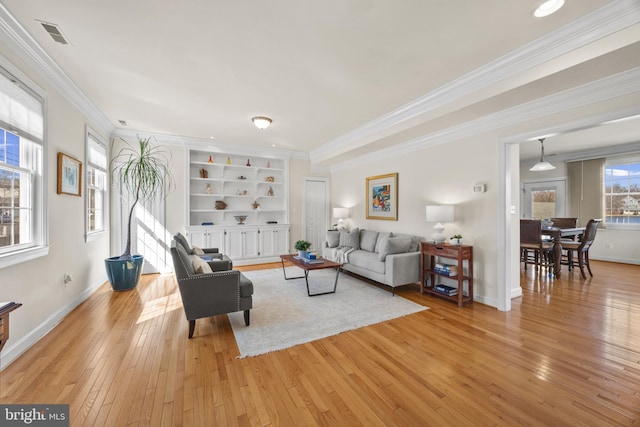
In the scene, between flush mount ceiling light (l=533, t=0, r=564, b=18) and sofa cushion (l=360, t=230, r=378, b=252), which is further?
sofa cushion (l=360, t=230, r=378, b=252)

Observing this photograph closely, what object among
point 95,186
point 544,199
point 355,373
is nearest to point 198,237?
point 95,186

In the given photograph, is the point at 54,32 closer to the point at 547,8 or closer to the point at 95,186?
the point at 95,186

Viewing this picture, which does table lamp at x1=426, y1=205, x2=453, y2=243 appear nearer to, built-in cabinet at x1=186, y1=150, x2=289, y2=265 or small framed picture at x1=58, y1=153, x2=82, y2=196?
built-in cabinet at x1=186, y1=150, x2=289, y2=265

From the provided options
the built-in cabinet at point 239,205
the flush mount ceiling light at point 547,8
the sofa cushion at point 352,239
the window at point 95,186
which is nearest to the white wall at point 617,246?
the sofa cushion at point 352,239

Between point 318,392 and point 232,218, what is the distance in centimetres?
507

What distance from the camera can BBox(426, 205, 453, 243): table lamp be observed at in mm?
3846

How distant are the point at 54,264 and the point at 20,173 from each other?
3.41 feet

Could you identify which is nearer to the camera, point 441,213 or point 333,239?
point 441,213

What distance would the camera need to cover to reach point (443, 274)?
12.5 ft

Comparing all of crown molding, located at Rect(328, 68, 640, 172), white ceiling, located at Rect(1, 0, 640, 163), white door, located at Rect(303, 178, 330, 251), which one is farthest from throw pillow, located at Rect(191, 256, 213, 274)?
white door, located at Rect(303, 178, 330, 251)

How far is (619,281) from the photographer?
15.3ft

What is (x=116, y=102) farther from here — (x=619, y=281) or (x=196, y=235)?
(x=619, y=281)

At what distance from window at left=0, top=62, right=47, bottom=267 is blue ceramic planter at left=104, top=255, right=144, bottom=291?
1455 mm

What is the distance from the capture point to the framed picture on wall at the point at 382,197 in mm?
5195
